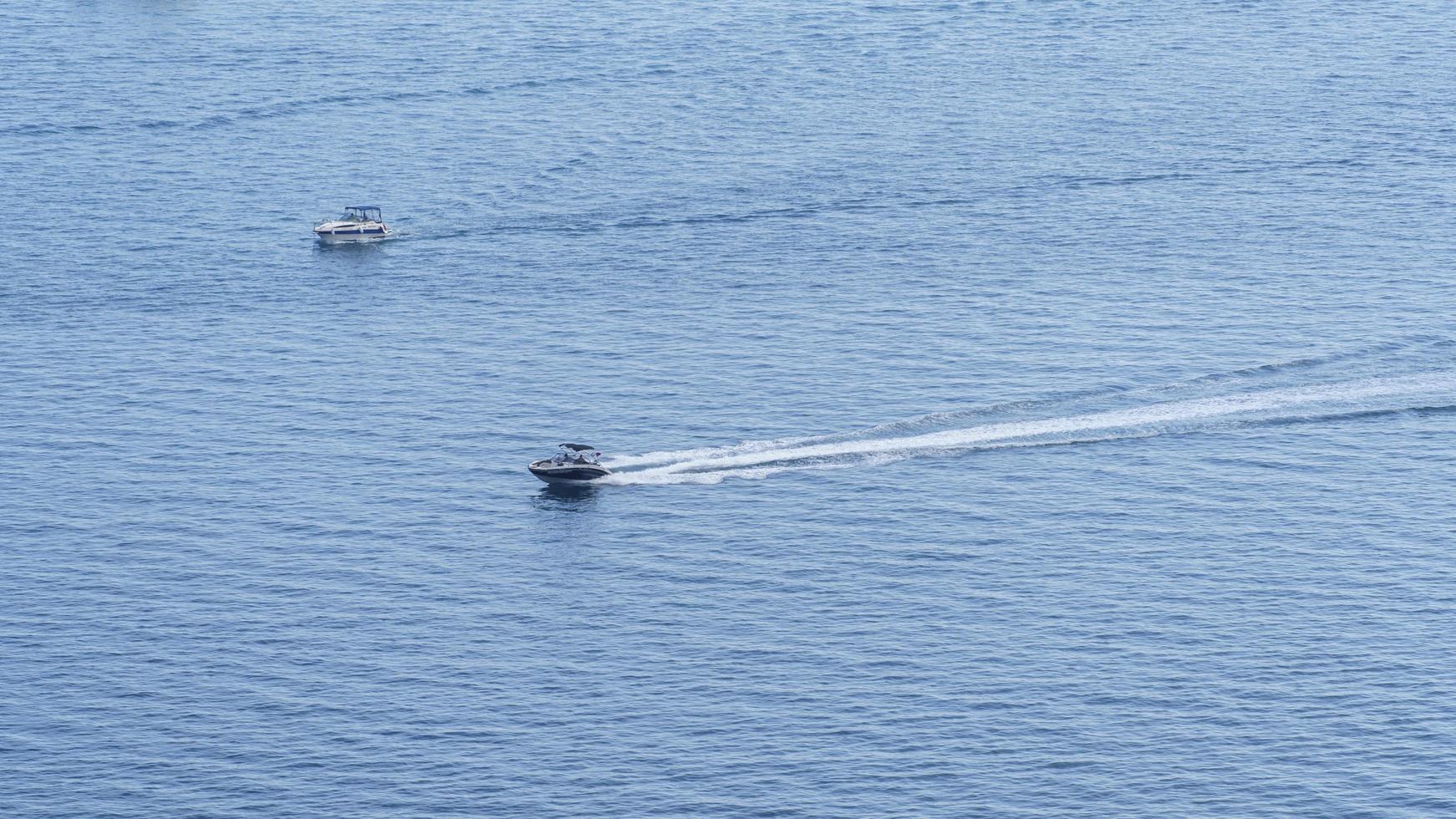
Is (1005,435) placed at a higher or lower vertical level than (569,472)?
lower

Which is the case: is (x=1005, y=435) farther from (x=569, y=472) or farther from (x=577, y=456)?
(x=569, y=472)

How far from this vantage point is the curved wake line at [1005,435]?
18038 cm

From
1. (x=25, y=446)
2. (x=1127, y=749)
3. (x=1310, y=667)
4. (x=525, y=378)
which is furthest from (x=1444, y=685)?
(x=25, y=446)

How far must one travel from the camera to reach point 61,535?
564 feet

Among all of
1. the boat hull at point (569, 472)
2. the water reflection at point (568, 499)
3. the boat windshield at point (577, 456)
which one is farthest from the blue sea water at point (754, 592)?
the boat windshield at point (577, 456)

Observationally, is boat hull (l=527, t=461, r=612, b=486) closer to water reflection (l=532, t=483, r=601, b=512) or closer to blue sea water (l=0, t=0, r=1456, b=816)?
water reflection (l=532, t=483, r=601, b=512)

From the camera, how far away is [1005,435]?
18388 cm

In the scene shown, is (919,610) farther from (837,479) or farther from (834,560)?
(837,479)

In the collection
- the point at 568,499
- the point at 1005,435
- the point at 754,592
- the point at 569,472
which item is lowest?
the point at 754,592

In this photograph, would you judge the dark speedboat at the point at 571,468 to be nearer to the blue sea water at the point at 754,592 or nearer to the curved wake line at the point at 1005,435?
the blue sea water at the point at 754,592

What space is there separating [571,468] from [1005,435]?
3637cm

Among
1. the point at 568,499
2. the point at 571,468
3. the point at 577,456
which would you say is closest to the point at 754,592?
the point at 571,468

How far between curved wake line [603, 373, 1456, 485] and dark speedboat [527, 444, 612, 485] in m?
1.63

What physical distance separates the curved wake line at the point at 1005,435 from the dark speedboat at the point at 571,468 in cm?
163
